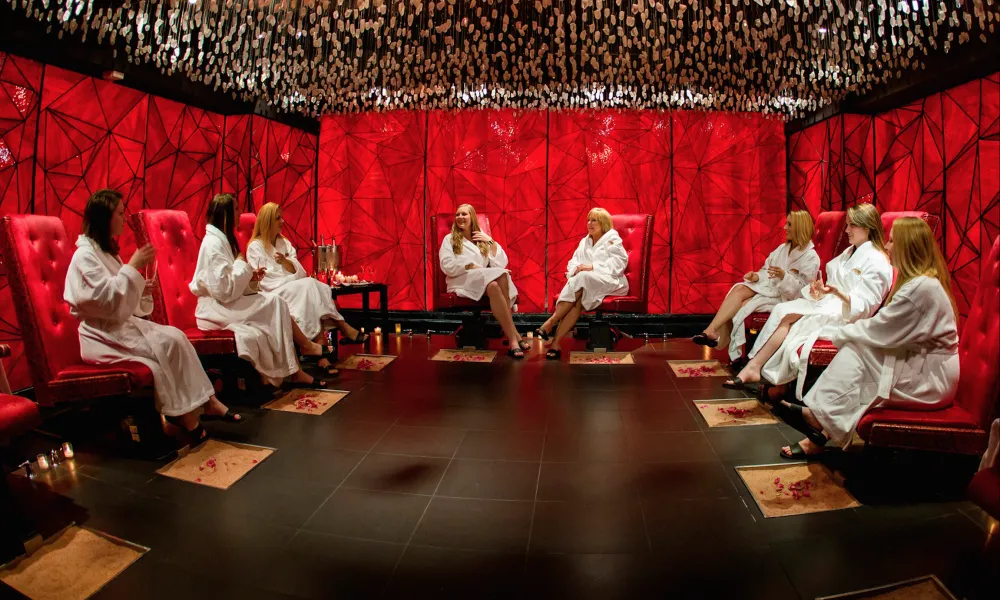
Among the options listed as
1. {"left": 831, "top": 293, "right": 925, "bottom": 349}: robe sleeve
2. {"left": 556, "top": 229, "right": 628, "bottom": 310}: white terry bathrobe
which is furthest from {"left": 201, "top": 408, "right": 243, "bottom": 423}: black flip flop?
{"left": 831, "top": 293, "right": 925, "bottom": 349}: robe sleeve

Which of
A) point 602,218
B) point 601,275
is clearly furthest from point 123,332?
point 602,218

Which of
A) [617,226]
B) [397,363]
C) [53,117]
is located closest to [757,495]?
[397,363]

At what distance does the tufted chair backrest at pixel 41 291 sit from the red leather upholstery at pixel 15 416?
1.69 feet

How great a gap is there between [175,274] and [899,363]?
13.4 feet

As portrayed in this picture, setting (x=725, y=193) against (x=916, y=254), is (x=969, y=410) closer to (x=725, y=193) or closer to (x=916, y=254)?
(x=916, y=254)

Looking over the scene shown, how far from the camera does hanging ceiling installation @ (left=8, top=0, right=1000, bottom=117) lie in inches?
147

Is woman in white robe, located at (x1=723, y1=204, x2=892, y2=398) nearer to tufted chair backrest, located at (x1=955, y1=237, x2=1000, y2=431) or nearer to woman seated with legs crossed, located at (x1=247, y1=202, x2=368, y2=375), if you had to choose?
tufted chair backrest, located at (x1=955, y1=237, x2=1000, y2=431)

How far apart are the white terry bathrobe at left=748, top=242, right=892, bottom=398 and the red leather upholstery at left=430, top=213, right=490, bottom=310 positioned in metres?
2.48

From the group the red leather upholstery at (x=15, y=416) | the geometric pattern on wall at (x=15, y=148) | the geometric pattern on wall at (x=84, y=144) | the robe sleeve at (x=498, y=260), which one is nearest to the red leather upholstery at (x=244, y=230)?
the geometric pattern on wall at (x=84, y=144)

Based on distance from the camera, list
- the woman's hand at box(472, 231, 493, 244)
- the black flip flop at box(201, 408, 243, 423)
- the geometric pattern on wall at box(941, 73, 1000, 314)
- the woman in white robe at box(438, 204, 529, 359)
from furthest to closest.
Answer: the woman's hand at box(472, 231, 493, 244) → the woman in white robe at box(438, 204, 529, 359) → the geometric pattern on wall at box(941, 73, 1000, 314) → the black flip flop at box(201, 408, 243, 423)

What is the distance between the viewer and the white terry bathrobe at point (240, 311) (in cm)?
349

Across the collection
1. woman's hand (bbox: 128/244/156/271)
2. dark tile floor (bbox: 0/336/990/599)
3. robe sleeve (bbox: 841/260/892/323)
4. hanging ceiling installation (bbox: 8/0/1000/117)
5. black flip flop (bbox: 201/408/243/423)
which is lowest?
dark tile floor (bbox: 0/336/990/599)

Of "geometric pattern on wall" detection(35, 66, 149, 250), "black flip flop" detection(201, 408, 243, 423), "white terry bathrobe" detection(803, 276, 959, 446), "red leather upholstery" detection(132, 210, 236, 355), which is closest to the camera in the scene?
"white terry bathrobe" detection(803, 276, 959, 446)

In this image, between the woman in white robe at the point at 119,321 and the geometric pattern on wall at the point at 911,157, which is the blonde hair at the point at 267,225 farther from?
the geometric pattern on wall at the point at 911,157
